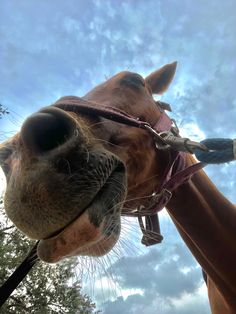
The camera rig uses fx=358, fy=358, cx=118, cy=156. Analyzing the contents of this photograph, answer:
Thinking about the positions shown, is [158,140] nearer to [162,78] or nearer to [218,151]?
[218,151]

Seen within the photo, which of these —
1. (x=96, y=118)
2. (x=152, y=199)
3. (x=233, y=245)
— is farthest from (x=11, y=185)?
(x=233, y=245)

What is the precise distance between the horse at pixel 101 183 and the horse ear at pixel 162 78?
51 cm

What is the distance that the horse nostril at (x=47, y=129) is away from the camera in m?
2.04

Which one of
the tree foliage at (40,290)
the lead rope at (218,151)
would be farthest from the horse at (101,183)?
the tree foliage at (40,290)

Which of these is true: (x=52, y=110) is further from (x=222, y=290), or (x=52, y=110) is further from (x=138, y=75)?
(x=222, y=290)

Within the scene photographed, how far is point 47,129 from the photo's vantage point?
2.11 meters

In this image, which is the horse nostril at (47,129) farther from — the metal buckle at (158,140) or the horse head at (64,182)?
the metal buckle at (158,140)

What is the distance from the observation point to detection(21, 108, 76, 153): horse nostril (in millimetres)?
2040

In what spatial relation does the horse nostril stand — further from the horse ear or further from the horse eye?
the horse ear

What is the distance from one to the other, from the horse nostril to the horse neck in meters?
1.70

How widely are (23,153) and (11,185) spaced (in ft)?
0.70

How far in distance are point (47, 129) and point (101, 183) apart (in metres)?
0.51

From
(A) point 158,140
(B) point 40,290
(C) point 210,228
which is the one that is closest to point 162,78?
(A) point 158,140

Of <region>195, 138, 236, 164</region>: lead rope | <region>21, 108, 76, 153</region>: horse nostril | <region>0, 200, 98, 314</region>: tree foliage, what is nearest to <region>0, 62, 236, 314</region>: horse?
<region>21, 108, 76, 153</region>: horse nostril
